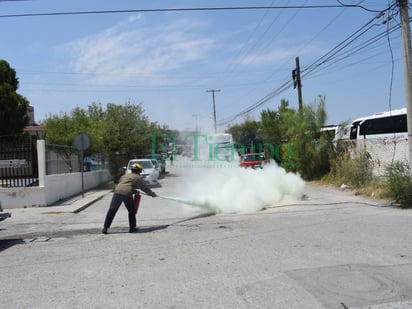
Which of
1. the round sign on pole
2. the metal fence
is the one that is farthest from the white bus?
Answer: the metal fence

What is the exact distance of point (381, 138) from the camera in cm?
1631

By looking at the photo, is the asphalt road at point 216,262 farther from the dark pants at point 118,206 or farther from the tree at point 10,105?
the tree at point 10,105

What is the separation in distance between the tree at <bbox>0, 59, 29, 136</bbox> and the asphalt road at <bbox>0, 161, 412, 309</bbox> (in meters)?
21.6

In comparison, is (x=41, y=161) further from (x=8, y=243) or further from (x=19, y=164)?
(x=8, y=243)

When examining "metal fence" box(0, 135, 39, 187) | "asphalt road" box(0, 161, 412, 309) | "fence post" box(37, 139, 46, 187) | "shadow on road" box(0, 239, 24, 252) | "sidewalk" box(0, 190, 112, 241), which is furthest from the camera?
"metal fence" box(0, 135, 39, 187)

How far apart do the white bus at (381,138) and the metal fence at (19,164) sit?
13.1 metres

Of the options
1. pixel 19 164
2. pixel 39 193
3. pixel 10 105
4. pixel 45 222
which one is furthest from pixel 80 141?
pixel 10 105

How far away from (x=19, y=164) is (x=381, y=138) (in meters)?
13.7

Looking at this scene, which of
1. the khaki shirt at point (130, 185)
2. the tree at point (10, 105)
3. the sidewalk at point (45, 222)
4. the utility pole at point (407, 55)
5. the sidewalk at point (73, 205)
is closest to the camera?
the khaki shirt at point (130, 185)

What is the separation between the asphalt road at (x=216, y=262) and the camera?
4.85 meters

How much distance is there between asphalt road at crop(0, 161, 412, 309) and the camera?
4852mm

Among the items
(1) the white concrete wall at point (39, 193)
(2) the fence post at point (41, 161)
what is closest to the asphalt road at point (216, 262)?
(1) the white concrete wall at point (39, 193)

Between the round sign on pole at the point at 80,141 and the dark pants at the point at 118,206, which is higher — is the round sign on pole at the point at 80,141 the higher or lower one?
the higher one

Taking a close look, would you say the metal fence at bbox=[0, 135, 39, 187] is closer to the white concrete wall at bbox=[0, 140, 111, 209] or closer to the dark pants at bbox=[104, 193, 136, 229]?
the white concrete wall at bbox=[0, 140, 111, 209]
